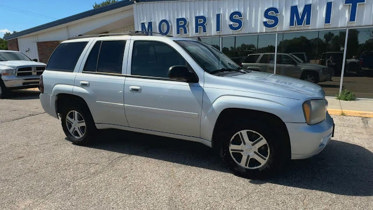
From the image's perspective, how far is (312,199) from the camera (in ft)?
9.80

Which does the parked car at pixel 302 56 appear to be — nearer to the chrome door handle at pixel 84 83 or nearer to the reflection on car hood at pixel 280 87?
the reflection on car hood at pixel 280 87

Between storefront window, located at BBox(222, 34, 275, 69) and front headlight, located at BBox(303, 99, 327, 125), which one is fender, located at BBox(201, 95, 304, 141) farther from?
storefront window, located at BBox(222, 34, 275, 69)

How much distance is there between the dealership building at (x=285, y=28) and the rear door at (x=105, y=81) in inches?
177

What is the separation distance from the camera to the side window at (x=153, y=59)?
12.6 ft

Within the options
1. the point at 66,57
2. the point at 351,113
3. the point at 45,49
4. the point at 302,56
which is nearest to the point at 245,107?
the point at 66,57

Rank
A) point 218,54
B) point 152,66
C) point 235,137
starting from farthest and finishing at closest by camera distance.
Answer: point 218,54 < point 152,66 < point 235,137

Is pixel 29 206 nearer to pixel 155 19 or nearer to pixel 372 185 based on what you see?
pixel 372 185

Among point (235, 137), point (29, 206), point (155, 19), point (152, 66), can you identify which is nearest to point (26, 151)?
point (29, 206)

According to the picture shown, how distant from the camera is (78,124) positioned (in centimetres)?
475

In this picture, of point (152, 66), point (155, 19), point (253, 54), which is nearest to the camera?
point (152, 66)

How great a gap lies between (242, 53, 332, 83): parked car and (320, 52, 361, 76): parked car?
A: 0.18 m

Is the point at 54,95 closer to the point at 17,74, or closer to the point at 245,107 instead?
the point at 245,107

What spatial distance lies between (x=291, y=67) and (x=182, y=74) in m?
7.20

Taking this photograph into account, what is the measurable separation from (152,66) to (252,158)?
6.18 ft
